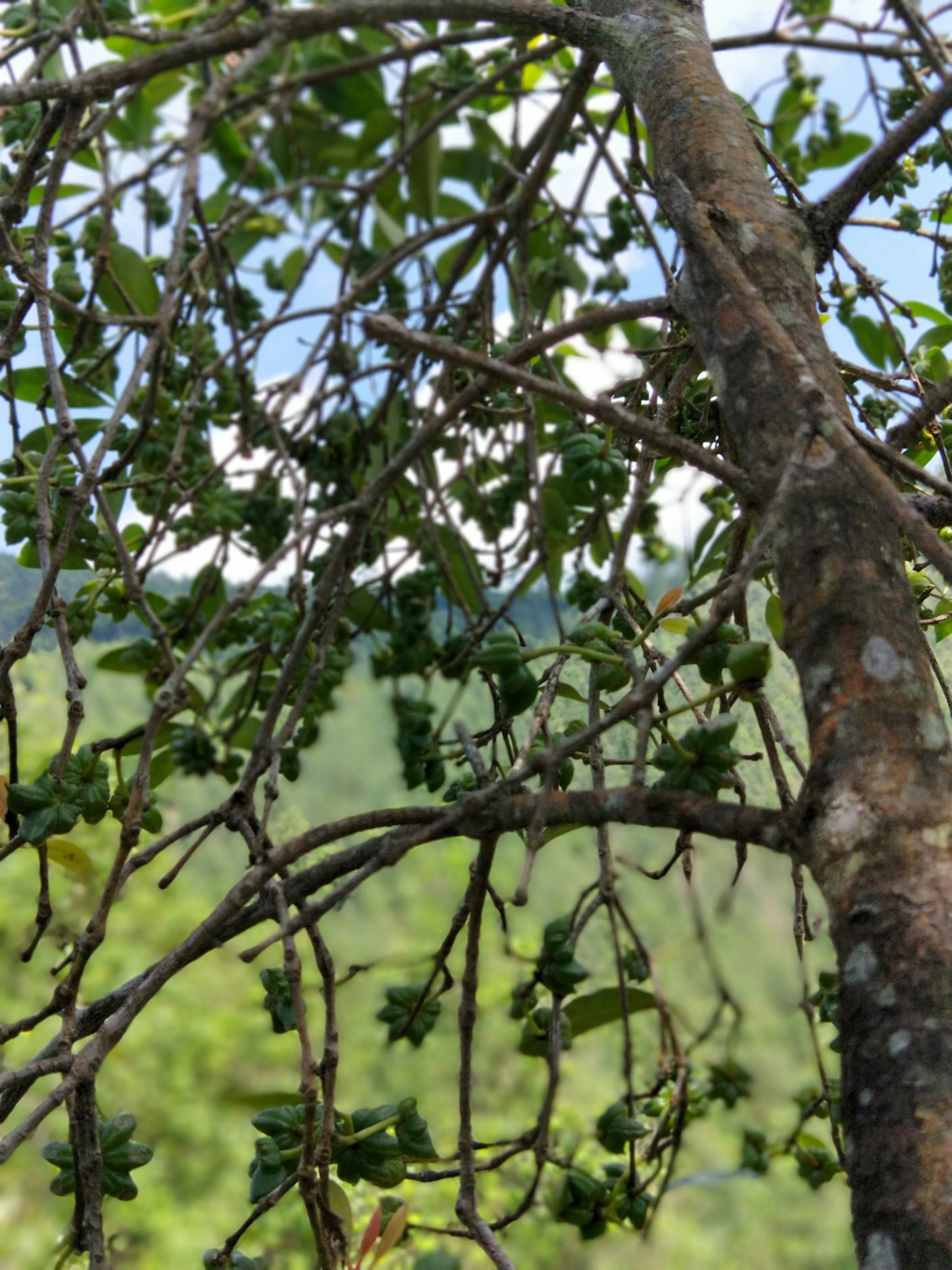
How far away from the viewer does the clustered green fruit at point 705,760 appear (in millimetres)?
408

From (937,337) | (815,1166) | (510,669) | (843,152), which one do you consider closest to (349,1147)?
(510,669)

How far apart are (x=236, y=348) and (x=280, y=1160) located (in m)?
0.62

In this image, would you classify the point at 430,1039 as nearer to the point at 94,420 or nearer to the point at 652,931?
the point at 652,931

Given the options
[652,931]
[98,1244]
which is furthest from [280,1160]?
[652,931]

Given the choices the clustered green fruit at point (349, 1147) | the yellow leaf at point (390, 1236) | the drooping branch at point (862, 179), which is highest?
the drooping branch at point (862, 179)

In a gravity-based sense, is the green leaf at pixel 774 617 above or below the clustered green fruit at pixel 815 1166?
above

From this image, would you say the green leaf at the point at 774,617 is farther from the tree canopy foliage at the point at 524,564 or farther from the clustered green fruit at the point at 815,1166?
the clustered green fruit at the point at 815,1166

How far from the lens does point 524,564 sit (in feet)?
3.34

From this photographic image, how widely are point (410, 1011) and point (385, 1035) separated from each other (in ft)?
1.72

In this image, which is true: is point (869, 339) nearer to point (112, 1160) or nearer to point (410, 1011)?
point (410, 1011)

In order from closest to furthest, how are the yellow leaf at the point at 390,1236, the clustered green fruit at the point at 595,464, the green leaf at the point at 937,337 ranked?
the yellow leaf at the point at 390,1236 → the clustered green fruit at the point at 595,464 → the green leaf at the point at 937,337

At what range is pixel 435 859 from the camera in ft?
5.22

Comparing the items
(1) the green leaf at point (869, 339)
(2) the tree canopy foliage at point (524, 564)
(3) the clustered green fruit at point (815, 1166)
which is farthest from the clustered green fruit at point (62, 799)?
(1) the green leaf at point (869, 339)

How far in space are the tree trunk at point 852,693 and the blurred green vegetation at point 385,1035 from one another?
44 centimetres
